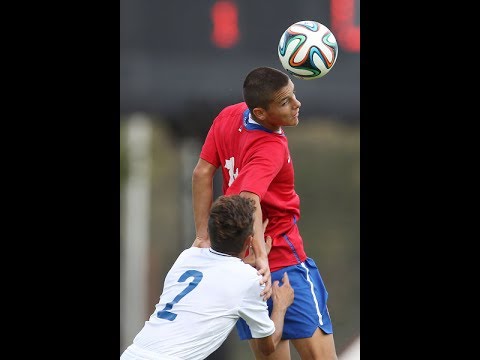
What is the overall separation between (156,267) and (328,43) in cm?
390

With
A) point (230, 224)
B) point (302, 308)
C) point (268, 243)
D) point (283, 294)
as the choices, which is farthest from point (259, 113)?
point (302, 308)

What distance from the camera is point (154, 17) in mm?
7926

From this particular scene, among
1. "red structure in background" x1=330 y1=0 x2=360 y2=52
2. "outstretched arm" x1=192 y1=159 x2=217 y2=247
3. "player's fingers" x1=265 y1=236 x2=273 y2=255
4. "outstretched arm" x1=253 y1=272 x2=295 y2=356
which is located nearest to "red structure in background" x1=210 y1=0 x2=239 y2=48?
"red structure in background" x1=330 y1=0 x2=360 y2=52

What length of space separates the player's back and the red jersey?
593 mm

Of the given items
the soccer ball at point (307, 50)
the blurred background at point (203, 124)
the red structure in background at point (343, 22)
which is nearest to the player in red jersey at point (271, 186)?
the soccer ball at point (307, 50)

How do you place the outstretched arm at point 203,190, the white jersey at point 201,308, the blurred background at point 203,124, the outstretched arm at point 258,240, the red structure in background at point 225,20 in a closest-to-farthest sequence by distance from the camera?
the white jersey at point 201,308 < the outstretched arm at point 258,240 < the outstretched arm at point 203,190 < the red structure in background at point 225,20 < the blurred background at point 203,124

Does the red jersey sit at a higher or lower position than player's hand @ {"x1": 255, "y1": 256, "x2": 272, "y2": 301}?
higher

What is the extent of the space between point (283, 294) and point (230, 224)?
76 cm

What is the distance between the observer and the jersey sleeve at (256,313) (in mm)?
4223

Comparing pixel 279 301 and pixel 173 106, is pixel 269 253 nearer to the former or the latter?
pixel 279 301

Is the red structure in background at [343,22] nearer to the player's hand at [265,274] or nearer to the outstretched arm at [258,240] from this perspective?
the outstretched arm at [258,240]

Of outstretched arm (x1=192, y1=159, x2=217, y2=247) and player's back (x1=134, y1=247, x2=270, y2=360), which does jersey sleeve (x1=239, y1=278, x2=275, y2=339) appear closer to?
player's back (x1=134, y1=247, x2=270, y2=360)

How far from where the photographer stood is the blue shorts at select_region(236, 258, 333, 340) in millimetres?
4859

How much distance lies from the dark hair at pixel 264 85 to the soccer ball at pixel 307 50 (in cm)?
21
